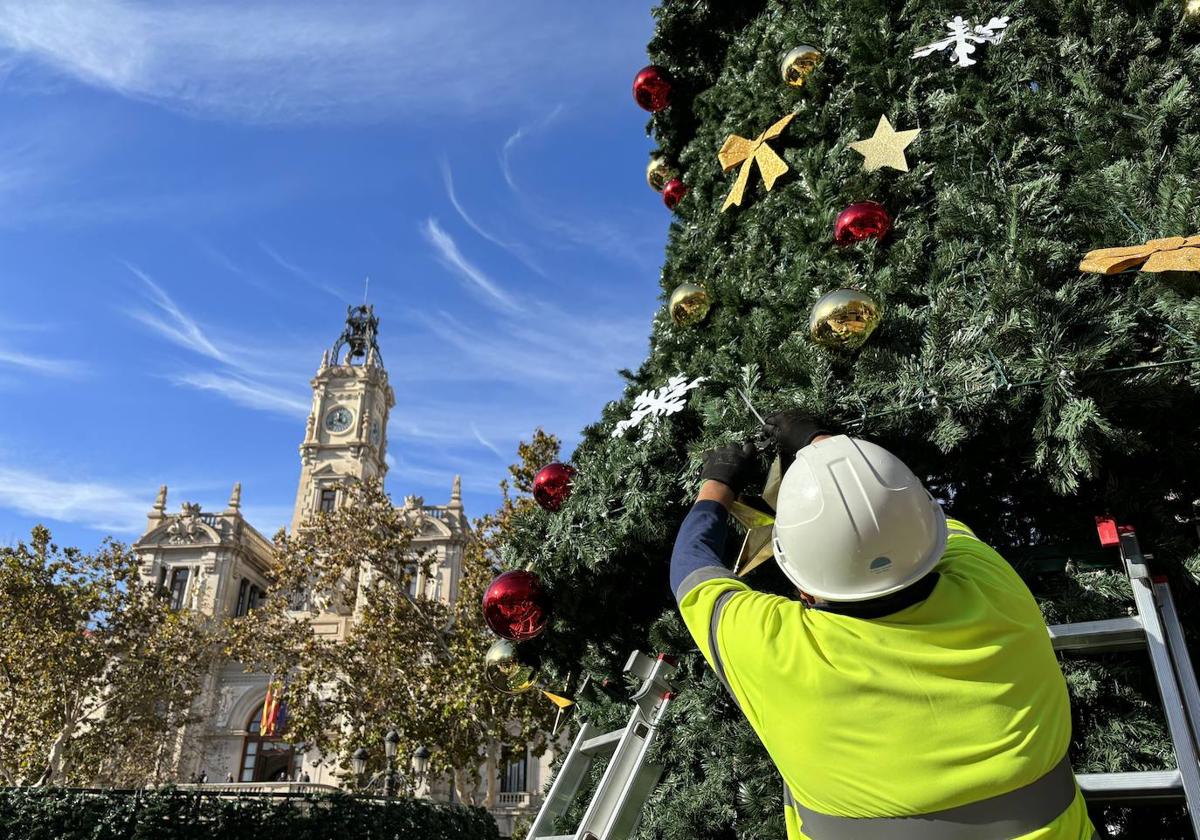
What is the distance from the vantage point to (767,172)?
392 centimetres

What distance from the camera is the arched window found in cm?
3253

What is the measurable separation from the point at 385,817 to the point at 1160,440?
11995 mm

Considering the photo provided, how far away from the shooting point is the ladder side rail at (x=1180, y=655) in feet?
7.82

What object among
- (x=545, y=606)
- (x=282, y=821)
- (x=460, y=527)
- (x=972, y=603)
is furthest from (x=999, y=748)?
(x=460, y=527)

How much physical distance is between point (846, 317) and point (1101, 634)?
4.25ft

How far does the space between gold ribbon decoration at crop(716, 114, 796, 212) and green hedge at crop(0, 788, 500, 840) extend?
33.6 feet

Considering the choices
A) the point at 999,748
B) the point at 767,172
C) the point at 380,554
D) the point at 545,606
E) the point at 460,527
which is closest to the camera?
the point at 999,748

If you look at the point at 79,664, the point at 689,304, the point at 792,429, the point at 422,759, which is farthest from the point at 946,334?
the point at 79,664

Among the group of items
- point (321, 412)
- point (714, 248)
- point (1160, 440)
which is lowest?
point (1160, 440)

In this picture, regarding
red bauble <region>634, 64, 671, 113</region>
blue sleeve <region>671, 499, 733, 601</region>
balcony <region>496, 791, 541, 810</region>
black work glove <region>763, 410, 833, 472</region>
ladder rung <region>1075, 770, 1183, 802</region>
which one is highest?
red bauble <region>634, 64, 671, 113</region>

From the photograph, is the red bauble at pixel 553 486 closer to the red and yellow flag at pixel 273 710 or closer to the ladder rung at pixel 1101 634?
the ladder rung at pixel 1101 634

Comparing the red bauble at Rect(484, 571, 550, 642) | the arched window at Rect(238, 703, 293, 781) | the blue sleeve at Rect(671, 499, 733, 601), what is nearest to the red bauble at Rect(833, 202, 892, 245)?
the blue sleeve at Rect(671, 499, 733, 601)

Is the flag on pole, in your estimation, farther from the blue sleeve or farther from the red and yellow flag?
the blue sleeve

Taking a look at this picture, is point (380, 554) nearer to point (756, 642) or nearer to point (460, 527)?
point (460, 527)
